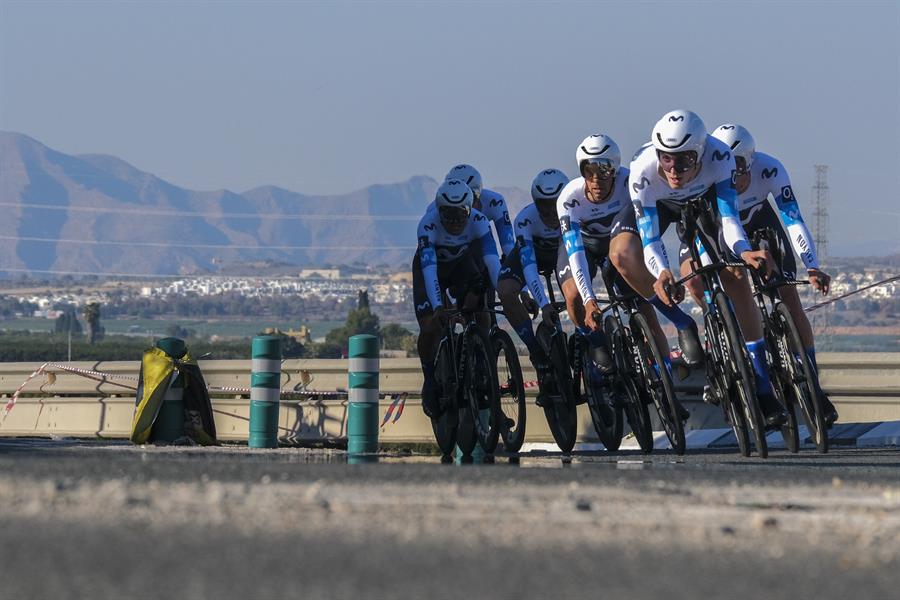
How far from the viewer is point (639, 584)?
3.79 meters

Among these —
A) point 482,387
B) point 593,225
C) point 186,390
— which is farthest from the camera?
point 186,390

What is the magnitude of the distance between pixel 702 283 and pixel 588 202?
1845 millimetres

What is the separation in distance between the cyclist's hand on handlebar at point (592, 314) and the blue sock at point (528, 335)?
989 millimetres

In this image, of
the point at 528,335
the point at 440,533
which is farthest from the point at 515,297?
the point at 440,533

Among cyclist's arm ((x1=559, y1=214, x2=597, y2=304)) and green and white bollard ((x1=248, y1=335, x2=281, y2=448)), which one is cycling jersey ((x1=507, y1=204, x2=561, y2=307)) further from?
green and white bollard ((x1=248, y1=335, x2=281, y2=448))

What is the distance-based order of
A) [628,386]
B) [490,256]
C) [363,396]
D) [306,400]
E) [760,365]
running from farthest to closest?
1. [306,400]
2. [363,396]
3. [490,256]
4. [628,386]
5. [760,365]

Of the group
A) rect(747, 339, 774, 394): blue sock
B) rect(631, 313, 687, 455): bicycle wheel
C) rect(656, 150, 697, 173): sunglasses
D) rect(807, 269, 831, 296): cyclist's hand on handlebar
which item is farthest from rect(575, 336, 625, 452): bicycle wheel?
rect(656, 150, 697, 173): sunglasses

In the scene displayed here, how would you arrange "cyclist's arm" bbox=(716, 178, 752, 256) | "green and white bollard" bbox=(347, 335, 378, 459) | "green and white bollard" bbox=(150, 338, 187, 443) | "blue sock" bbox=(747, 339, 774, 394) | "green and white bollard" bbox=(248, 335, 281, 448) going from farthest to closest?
"green and white bollard" bbox=(248, 335, 281, 448) < "green and white bollard" bbox=(150, 338, 187, 443) < "green and white bollard" bbox=(347, 335, 378, 459) < "cyclist's arm" bbox=(716, 178, 752, 256) < "blue sock" bbox=(747, 339, 774, 394)

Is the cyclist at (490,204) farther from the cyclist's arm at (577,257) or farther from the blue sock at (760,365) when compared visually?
the blue sock at (760,365)

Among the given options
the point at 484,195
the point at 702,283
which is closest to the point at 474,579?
the point at 702,283

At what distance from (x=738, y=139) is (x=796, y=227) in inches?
28.6

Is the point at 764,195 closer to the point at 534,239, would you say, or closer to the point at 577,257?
the point at 577,257

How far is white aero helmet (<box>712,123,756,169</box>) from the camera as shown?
11258 mm

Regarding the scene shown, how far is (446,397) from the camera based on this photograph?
1199 cm
